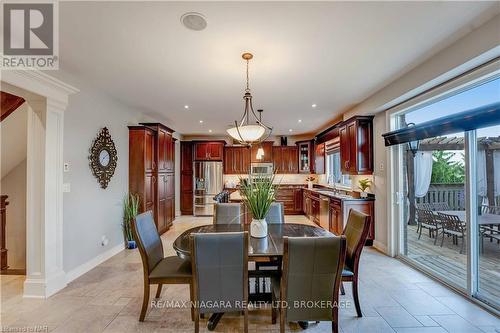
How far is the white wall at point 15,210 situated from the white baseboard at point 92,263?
137 centimetres

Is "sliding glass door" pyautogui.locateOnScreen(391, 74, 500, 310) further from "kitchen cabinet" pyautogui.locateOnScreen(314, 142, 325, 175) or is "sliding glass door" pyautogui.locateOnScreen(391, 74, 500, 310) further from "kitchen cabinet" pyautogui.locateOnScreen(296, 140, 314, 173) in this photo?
"kitchen cabinet" pyautogui.locateOnScreen(296, 140, 314, 173)

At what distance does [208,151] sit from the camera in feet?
25.3

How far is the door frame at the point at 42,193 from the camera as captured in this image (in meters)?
2.77

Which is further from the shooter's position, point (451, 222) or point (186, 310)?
point (451, 222)

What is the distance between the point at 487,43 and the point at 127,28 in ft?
10.3

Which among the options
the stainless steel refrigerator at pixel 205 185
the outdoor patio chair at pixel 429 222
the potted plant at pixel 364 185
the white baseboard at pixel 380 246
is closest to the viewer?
the outdoor patio chair at pixel 429 222

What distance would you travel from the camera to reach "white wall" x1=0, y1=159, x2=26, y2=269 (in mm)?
3887

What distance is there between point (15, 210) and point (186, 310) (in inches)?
137

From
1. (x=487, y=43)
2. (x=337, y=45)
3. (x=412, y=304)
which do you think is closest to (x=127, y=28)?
(x=337, y=45)

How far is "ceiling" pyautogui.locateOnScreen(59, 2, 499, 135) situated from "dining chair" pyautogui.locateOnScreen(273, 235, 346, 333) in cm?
180

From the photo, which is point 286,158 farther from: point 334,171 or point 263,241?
point 263,241

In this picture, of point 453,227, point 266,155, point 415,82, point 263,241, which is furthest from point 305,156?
point 263,241

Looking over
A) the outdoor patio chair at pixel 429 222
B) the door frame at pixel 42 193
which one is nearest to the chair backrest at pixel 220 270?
the door frame at pixel 42 193

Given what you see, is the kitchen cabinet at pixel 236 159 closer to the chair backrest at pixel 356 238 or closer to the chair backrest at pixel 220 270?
the chair backrest at pixel 356 238
